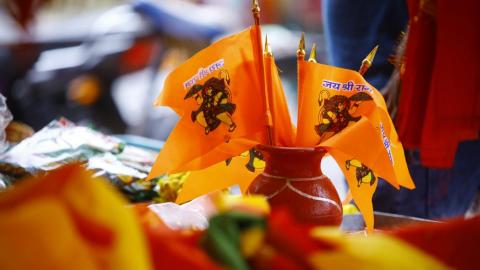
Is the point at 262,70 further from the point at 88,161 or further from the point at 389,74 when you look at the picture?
the point at 389,74

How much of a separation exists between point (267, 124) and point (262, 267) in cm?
40

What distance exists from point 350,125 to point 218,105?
19cm

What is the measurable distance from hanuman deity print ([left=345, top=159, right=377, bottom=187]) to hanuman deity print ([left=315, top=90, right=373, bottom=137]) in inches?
2.4

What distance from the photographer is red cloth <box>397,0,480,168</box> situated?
136cm

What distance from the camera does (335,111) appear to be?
0.88m

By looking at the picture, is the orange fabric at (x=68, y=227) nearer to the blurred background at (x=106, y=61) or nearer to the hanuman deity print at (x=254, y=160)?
the hanuman deity print at (x=254, y=160)

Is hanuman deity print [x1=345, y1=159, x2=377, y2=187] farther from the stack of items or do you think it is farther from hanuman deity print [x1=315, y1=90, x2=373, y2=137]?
the stack of items

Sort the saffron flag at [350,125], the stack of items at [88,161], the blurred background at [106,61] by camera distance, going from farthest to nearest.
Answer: the blurred background at [106,61], the stack of items at [88,161], the saffron flag at [350,125]

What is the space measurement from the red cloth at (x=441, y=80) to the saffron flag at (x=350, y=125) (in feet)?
1.73

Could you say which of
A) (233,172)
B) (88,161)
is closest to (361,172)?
(233,172)

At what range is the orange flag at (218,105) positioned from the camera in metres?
0.89

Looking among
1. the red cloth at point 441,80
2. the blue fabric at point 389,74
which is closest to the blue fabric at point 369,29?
the blue fabric at point 389,74

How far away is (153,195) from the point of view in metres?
1.19

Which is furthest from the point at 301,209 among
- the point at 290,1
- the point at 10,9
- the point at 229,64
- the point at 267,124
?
the point at 290,1
